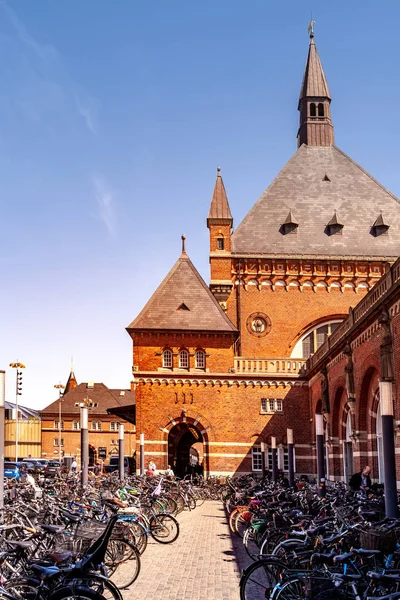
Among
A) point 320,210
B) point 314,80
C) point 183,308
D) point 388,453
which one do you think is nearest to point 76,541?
point 388,453

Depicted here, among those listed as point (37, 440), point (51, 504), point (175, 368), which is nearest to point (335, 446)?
point (175, 368)

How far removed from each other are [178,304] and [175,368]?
135 inches

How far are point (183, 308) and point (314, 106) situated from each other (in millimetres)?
20421

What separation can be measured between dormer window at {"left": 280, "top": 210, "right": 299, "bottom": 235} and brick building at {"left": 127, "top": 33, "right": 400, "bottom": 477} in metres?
0.06

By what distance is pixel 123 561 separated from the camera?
34.1 ft

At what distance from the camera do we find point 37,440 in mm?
72188

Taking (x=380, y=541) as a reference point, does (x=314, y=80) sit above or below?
above

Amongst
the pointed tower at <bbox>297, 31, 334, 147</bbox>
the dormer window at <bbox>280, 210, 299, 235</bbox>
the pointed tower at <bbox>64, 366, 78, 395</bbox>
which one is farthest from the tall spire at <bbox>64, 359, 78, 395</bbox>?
the dormer window at <bbox>280, 210, 299, 235</bbox>

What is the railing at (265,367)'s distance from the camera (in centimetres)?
3647

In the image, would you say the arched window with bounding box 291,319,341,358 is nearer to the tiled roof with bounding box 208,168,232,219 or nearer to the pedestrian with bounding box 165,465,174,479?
the tiled roof with bounding box 208,168,232,219

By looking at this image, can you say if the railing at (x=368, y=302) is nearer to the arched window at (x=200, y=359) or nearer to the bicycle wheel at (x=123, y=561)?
the arched window at (x=200, y=359)

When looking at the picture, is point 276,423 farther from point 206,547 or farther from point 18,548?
point 18,548

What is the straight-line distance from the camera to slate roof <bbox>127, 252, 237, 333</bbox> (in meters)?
36.7

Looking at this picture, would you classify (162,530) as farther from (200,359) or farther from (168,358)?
(200,359)
